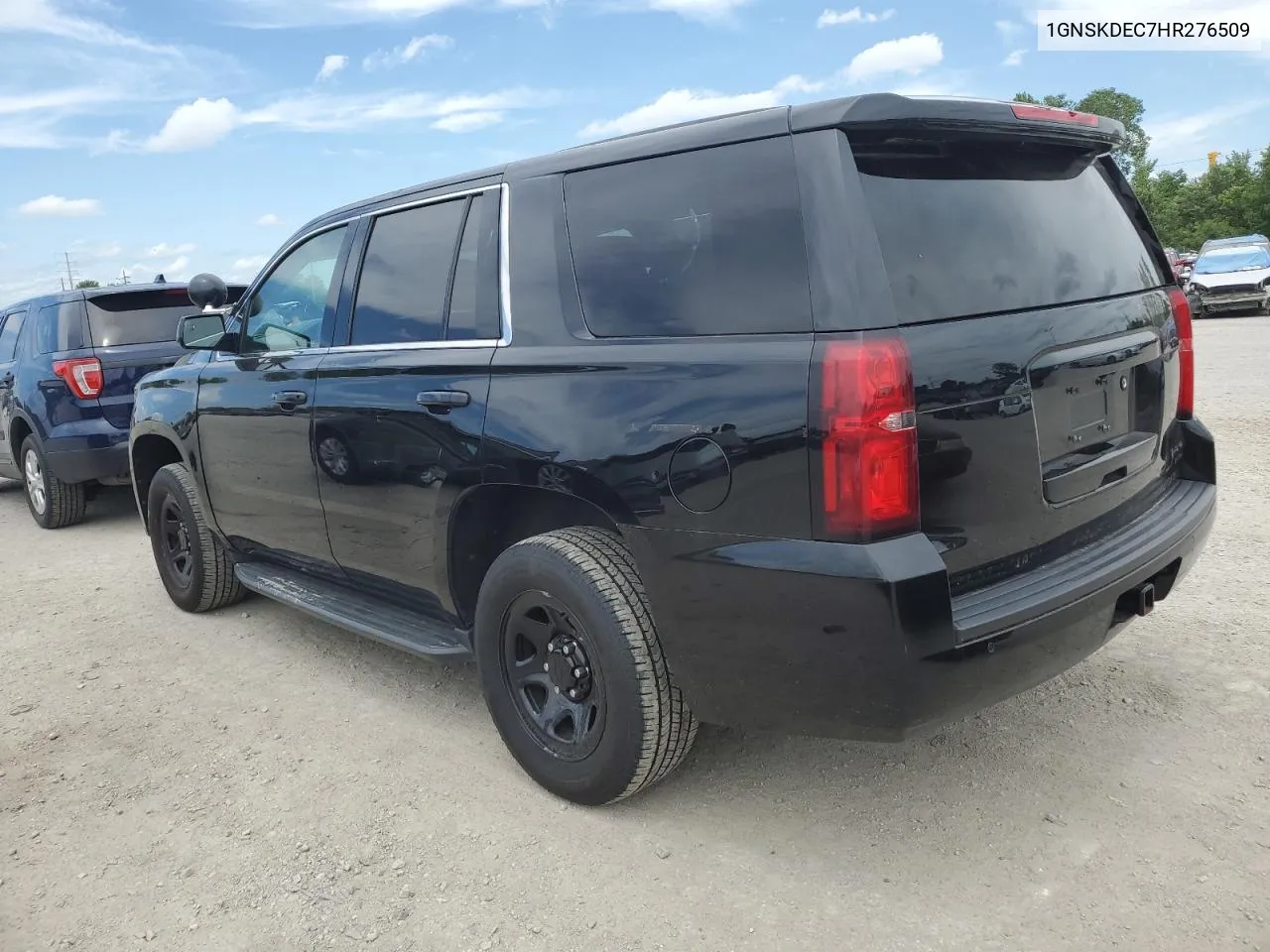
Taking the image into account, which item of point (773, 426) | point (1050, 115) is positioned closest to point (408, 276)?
point (773, 426)

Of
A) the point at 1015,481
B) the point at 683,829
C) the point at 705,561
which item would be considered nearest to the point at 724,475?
the point at 705,561

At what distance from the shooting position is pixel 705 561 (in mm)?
2447

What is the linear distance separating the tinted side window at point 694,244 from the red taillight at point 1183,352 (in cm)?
161

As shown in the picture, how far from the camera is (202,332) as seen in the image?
4465mm

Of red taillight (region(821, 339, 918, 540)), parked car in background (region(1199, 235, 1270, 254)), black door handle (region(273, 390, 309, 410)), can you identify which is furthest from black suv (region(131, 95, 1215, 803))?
parked car in background (region(1199, 235, 1270, 254))

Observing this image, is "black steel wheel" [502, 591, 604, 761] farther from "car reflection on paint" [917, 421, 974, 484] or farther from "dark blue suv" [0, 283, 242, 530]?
"dark blue suv" [0, 283, 242, 530]

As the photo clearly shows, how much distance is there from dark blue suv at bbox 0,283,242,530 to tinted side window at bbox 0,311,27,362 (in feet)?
1.47

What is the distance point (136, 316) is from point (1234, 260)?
856 inches

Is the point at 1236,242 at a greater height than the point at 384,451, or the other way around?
the point at 1236,242

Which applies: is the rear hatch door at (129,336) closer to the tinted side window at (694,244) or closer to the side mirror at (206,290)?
the side mirror at (206,290)

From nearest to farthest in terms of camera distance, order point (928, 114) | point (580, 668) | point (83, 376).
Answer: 1. point (928, 114)
2. point (580, 668)
3. point (83, 376)

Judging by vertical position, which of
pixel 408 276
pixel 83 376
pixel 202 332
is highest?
pixel 408 276

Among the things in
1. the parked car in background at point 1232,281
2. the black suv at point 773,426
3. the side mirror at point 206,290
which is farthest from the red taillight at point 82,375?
the parked car in background at point 1232,281

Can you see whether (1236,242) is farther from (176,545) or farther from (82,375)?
(176,545)
